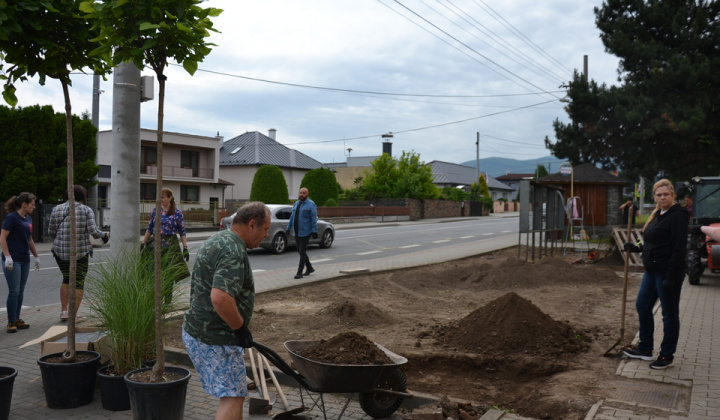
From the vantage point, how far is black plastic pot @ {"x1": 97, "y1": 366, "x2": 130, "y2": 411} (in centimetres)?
475

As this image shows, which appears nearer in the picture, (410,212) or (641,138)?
(641,138)

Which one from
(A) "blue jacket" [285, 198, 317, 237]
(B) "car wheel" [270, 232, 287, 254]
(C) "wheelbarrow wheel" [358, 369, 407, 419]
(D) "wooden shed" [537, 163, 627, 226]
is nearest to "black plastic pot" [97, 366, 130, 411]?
(C) "wheelbarrow wheel" [358, 369, 407, 419]

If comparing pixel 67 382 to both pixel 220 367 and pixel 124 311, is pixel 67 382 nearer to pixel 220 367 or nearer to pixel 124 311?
pixel 124 311

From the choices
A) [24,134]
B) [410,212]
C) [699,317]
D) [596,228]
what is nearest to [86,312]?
[699,317]

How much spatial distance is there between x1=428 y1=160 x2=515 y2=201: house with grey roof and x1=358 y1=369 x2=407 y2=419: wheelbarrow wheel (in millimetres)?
74110

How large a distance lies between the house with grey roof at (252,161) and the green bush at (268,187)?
41.6 ft

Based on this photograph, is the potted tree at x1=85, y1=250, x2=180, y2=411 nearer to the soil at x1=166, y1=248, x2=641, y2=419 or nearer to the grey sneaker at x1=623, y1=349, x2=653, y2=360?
the soil at x1=166, y1=248, x2=641, y2=419

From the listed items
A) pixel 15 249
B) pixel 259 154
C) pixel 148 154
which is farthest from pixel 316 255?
pixel 259 154

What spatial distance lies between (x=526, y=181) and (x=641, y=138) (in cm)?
842

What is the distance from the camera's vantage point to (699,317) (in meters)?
8.95

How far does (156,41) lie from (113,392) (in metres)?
2.77

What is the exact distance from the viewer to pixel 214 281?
346 centimetres

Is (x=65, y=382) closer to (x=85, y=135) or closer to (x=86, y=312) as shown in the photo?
(x=86, y=312)

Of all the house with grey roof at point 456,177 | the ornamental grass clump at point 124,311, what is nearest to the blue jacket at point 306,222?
the ornamental grass clump at point 124,311
